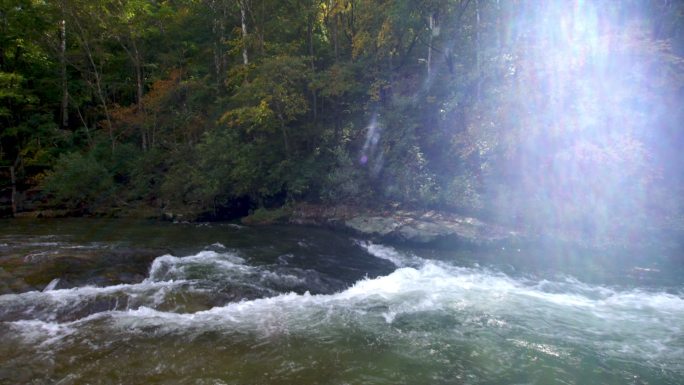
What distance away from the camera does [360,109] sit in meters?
18.4

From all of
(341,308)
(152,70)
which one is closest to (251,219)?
(341,308)

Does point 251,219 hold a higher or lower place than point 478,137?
lower

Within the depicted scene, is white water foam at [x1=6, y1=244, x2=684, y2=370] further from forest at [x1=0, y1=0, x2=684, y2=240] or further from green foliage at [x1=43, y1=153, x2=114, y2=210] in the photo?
green foliage at [x1=43, y1=153, x2=114, y2=210]

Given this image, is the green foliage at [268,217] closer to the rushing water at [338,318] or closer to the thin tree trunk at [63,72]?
the rushing water at [338,318]

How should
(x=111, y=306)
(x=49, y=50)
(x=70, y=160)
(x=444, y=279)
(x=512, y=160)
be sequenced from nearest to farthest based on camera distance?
(x=111, y=306) → (x=444, y=279) → (x=512, y=160) → (x=70, y=160) → (x=49, y=50)

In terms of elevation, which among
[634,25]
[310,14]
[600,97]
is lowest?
[600,97]

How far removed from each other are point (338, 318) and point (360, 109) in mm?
12619

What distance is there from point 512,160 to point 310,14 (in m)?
11.1

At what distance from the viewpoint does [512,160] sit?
579 inches

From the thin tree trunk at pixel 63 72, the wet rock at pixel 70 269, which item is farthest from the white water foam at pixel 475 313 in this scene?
the thin tree trunk at pixel 63 72

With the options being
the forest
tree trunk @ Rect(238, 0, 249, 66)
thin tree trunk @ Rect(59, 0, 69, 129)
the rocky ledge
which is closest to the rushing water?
the rocky ledge

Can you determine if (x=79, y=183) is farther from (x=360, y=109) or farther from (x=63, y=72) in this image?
(x=360, y=109)

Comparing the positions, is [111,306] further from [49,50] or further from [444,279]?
[49,50]

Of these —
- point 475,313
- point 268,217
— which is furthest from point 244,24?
point 475,313
